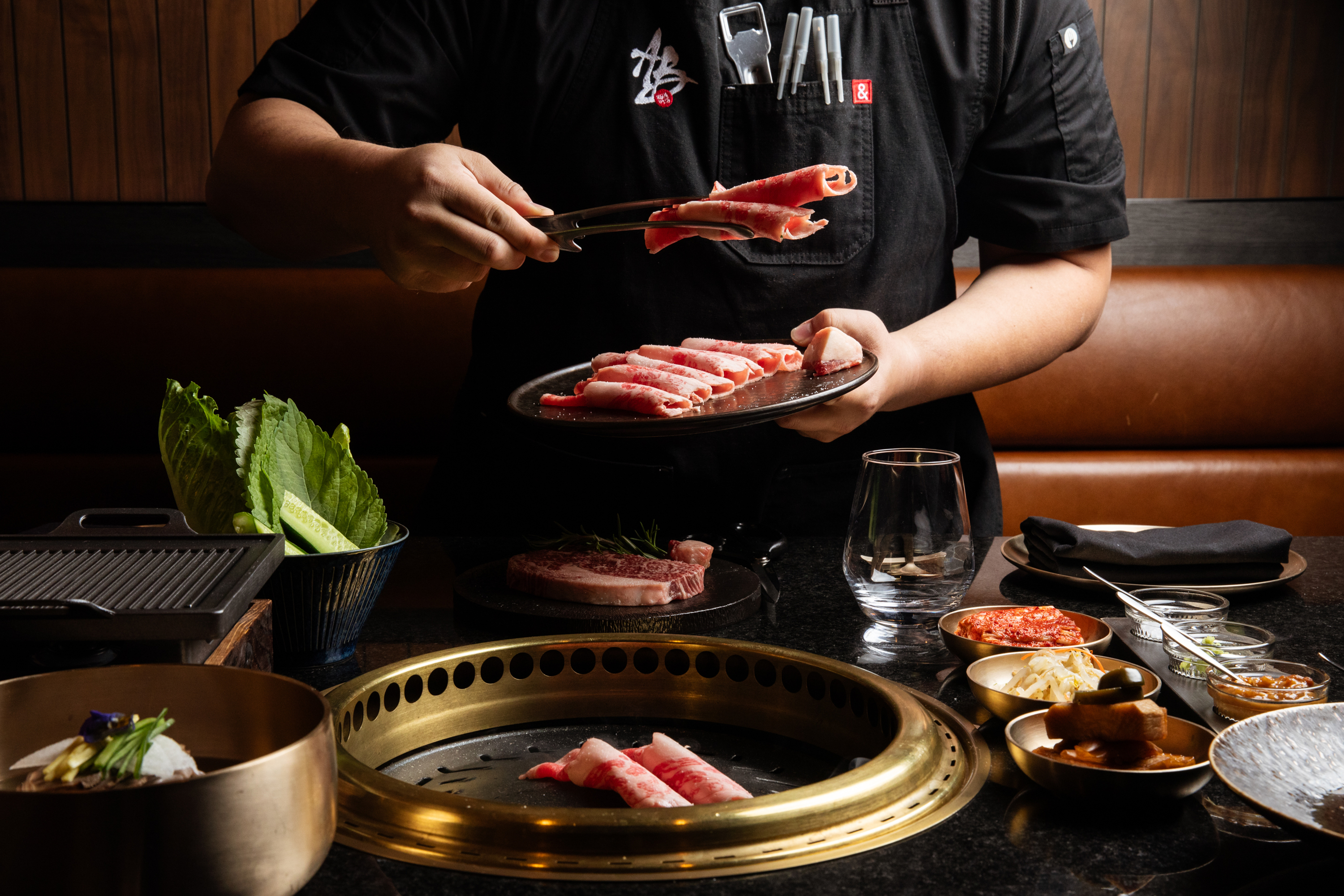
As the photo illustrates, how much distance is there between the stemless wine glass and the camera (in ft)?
3.70

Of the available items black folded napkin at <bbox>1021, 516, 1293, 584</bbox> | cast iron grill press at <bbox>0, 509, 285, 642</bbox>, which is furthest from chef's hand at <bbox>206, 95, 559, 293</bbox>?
black folded napkin at <bbox>1021, 516, 1293, 584</bbox>

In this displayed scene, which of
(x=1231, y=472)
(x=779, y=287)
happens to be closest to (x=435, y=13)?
(x=779, y=287)

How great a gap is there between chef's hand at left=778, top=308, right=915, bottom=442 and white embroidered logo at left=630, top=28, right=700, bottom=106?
44 centimetres

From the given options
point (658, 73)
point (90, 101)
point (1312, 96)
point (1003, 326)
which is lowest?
point (1003, 326)

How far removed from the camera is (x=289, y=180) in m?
1.62

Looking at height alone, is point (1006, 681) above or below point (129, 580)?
below

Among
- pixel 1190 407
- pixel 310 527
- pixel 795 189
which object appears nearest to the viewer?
pixel 310 527

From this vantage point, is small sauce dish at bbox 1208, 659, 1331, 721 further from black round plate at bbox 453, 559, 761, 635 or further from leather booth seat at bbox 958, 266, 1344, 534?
leather booth seat at bbox 958, 266, 1344, 534

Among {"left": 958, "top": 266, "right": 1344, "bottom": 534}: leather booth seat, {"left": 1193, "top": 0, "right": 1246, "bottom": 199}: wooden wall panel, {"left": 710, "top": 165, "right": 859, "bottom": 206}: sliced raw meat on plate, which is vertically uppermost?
{"left": 1193, "top": 0, "right": 1246, "bottom": 199}: wooden wall panel

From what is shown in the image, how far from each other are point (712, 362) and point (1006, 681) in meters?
0.63

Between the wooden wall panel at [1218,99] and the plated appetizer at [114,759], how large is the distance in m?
3.78

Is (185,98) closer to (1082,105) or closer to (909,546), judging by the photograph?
(1082,105)

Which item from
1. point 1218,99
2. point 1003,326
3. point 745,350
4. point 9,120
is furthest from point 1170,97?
point 9,120

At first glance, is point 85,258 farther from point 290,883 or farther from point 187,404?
point 290,883
